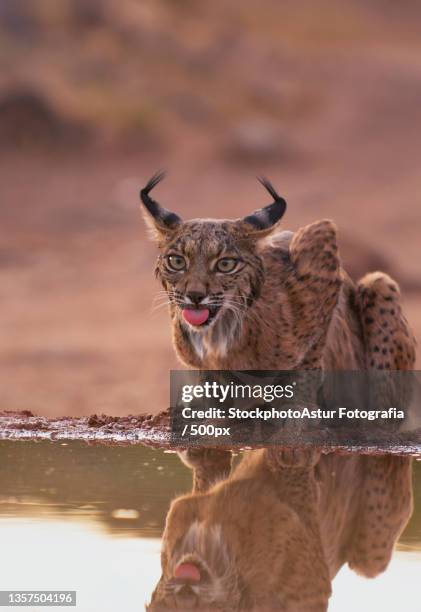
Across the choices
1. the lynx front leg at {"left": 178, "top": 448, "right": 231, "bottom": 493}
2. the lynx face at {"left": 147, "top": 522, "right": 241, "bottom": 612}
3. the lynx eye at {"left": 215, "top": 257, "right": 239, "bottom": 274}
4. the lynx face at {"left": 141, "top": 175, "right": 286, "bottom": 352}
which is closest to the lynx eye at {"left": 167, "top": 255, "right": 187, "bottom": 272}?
the lynx face at {"left": 141, "top": 175, "right": 286, "bottom": 352}

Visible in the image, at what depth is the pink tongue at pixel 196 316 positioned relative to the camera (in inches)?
376

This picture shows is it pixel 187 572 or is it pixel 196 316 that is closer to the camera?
pixel 187 572

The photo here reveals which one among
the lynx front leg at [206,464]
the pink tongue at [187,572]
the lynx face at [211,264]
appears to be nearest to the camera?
the pink tongue at [187,572]

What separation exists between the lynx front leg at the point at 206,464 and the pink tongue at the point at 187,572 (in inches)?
77.1

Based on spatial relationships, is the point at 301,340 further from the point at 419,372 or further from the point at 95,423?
the point at 95,423

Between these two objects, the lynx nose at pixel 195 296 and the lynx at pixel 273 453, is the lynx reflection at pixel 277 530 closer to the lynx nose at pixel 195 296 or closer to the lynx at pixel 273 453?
the lynx at pixel 273 453

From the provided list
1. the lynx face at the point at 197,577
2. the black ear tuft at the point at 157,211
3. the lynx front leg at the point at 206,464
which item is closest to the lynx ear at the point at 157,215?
the black ear tuft at the point at 157,211

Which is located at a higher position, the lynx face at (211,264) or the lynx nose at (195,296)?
the lynx face at (211,264)

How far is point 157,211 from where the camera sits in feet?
33.0

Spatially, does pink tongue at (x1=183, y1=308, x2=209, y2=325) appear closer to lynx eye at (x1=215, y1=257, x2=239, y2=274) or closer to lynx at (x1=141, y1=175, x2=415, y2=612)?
lynx at (x1=141, y1=175, x2=415, y2=612)

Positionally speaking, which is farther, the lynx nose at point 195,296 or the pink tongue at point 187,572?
the lynx nose at point 195,296

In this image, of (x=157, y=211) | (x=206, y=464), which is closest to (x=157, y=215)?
(x=157, y=211)

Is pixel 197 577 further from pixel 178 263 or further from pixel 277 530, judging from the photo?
pixel 178 263

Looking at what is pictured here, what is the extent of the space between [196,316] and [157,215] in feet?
A: 3.39
